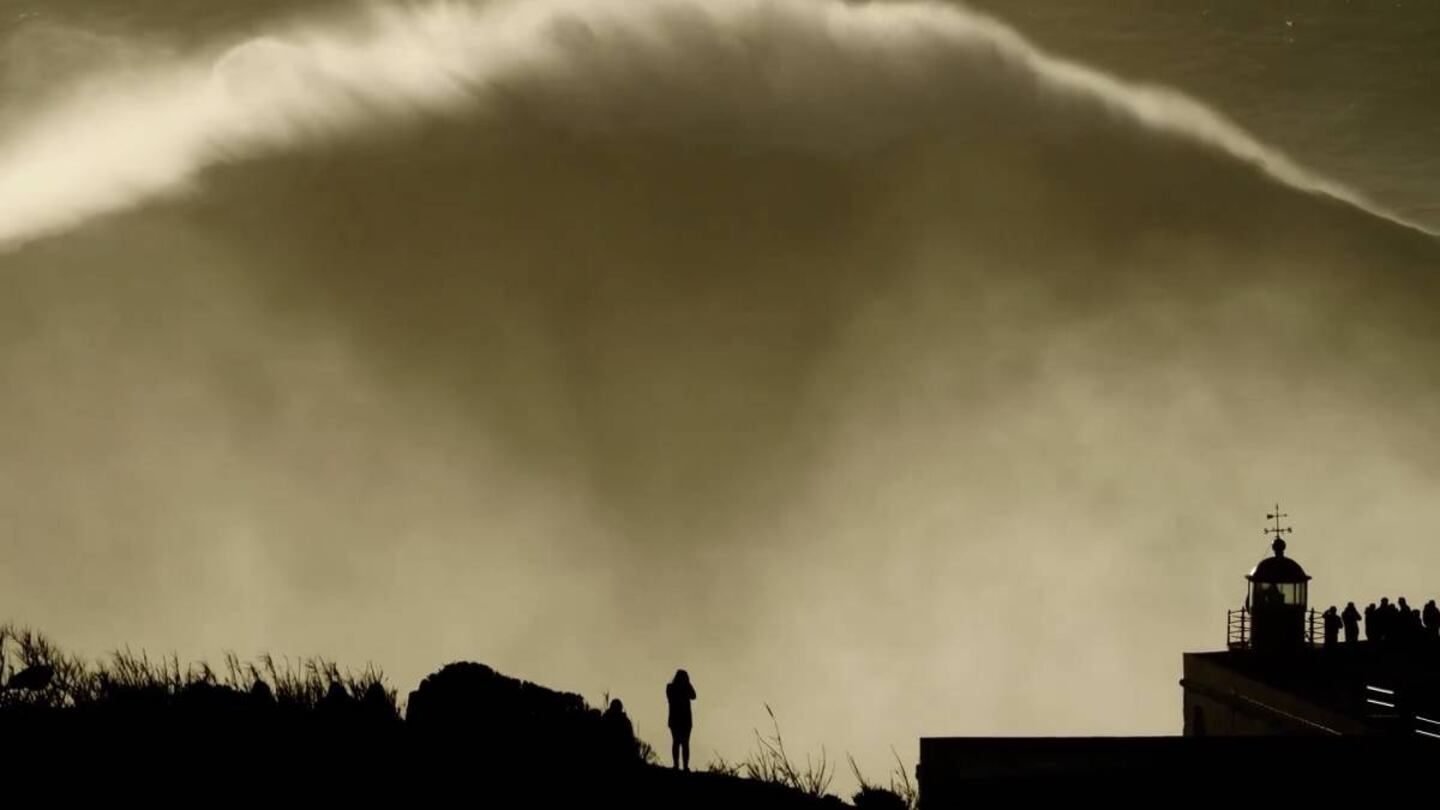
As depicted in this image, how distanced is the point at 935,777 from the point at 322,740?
40.1ft

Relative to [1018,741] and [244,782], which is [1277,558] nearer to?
[1018,741]

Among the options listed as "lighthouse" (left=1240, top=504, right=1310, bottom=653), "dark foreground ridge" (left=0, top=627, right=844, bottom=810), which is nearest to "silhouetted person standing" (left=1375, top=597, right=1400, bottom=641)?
"lighthouse" (left=1240, top=504, right=1310, bottom=653)

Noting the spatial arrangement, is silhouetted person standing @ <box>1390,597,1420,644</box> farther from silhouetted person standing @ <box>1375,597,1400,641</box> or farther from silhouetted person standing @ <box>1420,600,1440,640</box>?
silhouetted person standing @ <box>1420,600,1440,640</box>

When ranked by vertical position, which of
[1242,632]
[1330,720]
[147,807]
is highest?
[1242,632]

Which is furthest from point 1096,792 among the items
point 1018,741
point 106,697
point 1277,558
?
point 1277,558

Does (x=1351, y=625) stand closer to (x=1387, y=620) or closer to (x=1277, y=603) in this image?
(x=1387, y=620)

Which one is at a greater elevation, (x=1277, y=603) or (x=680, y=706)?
(x=1277, y=603)

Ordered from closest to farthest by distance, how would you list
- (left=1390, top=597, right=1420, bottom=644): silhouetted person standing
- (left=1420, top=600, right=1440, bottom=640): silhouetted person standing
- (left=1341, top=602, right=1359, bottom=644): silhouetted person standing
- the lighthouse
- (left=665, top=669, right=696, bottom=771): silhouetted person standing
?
(left=665, top=669, right=696, bottom=771): silhouetted person standing < (left=1390, top=597, right=1420, bottom=644): silhouetted person standing < (left=1341, top=602, right=1359, bottom=644): silhouetted person standing < (left=1420, top=600, right=1440, bottom=640): silhouetted person standing < the lighthouse

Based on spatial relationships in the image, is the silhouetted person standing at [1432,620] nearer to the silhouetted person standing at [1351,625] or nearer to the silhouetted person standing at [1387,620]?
the silhouetted person standing at [1387,620]

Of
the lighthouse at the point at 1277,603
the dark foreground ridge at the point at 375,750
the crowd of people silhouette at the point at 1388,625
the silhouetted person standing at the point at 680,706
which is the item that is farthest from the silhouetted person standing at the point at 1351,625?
the silhouetted person standing at the point at 680,706

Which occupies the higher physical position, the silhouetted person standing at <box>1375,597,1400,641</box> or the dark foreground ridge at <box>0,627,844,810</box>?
the silhouetted person standing at <box>1375,597,1400,641</box>

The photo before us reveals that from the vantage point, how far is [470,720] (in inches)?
1507

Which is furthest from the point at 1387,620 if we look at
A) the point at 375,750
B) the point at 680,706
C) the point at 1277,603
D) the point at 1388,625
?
the point at 375,750

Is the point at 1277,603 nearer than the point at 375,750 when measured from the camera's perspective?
No
